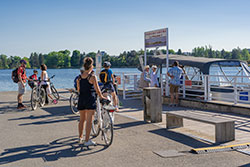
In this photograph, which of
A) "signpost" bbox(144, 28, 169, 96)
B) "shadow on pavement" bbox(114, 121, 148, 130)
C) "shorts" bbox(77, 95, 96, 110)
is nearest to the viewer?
"shorts" bbox(77, 95, 96, 110)

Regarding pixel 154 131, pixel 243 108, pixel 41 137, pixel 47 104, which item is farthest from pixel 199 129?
pixel 47 104

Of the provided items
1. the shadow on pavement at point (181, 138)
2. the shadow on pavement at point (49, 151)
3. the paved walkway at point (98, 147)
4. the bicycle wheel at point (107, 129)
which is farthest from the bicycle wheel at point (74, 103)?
the bicycle wheel at point (107, 129)

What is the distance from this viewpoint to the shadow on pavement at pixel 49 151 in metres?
6.00

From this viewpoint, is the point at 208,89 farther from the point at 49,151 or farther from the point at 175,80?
the point at 49,151

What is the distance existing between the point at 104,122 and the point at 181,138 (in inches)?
70.7

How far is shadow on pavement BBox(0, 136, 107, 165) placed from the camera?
600 centimetres

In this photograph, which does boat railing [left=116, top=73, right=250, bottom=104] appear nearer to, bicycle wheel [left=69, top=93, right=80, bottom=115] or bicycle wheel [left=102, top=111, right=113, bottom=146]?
bicycle wheel [left=69, top=93, right=80, bottom=115]

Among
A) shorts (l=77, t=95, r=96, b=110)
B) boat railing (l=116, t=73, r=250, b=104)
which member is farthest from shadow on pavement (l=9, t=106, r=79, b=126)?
boat railing (l=116, t=73, r=250, b=104)

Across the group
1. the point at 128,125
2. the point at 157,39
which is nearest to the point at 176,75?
the point at 157,39

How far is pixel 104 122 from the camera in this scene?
7.05m

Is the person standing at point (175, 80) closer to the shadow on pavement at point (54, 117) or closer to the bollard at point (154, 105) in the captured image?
the bollard at point (154, 105)

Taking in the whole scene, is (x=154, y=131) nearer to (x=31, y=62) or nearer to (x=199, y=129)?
(x=199, y=129)

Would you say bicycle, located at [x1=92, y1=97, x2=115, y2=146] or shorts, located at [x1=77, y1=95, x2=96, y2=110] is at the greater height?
shorts, located at [x1=77, y1=95, x2=96, y2=110]

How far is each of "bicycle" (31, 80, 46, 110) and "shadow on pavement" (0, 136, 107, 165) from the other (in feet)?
18.3
